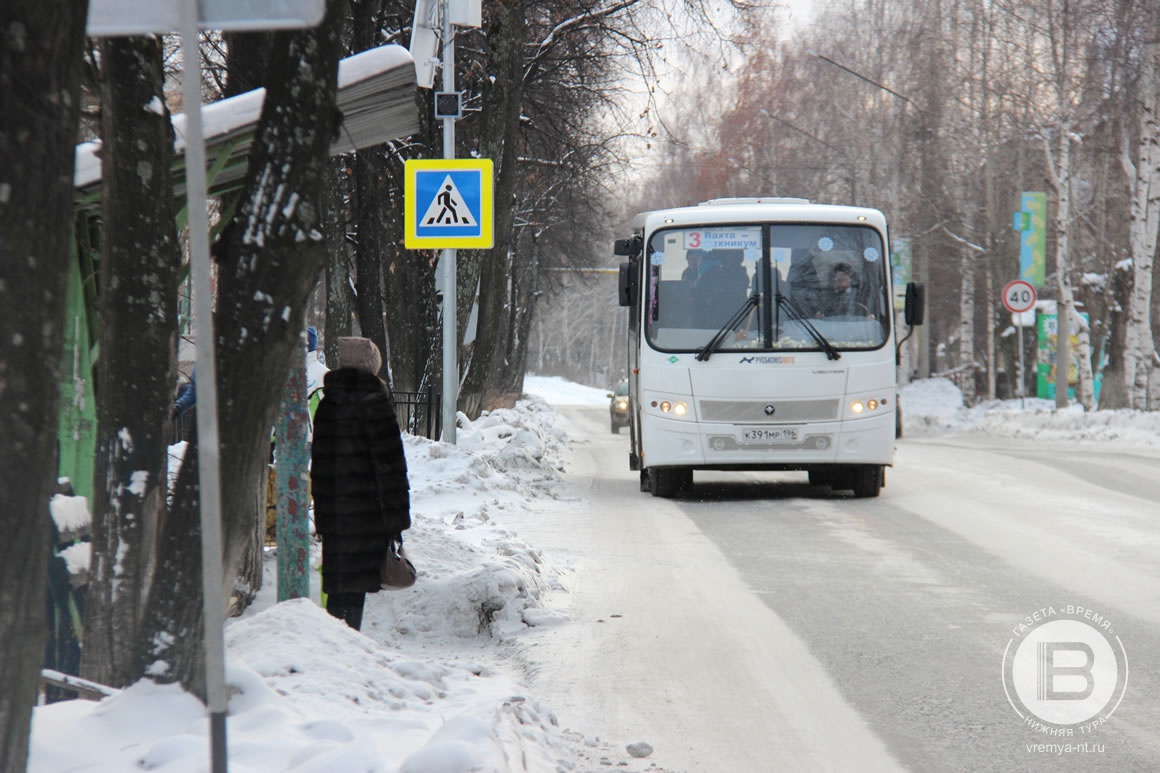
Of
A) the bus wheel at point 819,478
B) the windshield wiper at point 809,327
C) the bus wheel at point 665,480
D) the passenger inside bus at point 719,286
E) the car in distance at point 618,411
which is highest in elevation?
the passenger inside bus at point 719,286

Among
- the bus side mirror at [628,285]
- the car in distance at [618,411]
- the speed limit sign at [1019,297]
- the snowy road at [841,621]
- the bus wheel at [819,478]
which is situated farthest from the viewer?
the car in distance at [618,411]

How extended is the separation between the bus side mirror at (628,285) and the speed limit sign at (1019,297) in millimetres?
16617

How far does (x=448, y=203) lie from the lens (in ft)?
47.3

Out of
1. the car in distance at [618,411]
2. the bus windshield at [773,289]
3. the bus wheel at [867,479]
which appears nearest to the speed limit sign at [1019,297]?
the car in distance at [618,411]

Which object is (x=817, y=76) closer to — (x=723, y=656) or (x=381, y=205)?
(x=381, y=205)

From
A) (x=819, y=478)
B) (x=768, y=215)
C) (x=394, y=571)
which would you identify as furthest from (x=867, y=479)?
(x=394, y=571)

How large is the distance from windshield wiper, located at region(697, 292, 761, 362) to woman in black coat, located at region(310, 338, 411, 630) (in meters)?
7.79

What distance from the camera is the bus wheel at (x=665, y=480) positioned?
577 inches

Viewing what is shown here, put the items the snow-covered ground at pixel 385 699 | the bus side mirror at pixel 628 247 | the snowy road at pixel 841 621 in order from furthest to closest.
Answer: the bus side mirror at pixel 628 247
the snowy road at pixel 841 621
the snow-covered ground at pixel 385 699

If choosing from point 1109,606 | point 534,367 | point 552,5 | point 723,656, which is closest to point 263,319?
point 723,656

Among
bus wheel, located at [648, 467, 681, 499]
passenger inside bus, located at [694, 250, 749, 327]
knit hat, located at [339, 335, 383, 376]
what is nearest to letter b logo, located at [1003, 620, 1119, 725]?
knit hat, located at [339, 335, 383, 376]

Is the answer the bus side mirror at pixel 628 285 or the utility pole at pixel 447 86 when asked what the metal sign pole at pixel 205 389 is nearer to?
the bus side mirror at pixel 628 285

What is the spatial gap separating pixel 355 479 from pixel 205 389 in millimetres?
3312

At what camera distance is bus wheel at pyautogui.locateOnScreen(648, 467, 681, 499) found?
577 inches
